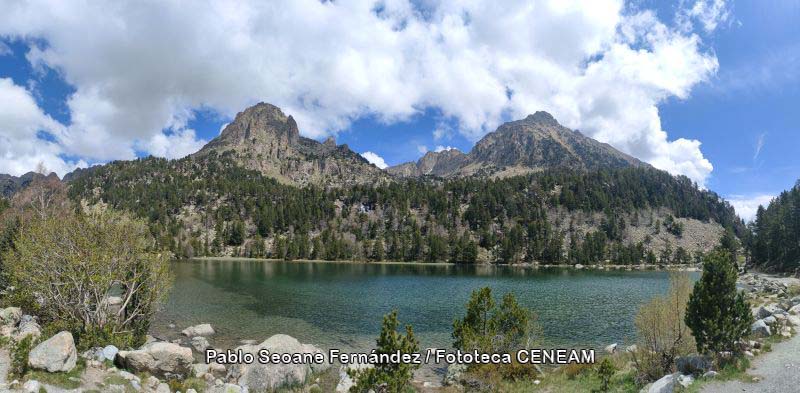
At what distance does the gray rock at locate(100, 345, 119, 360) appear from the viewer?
77.5 ft

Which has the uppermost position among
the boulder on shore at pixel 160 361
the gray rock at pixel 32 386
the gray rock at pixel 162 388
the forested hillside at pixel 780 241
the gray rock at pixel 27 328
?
the forested hillside at pixel 780 241

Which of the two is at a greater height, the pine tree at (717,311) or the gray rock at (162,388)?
the pine tree at (717,311)

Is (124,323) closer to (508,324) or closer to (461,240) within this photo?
(508,324)

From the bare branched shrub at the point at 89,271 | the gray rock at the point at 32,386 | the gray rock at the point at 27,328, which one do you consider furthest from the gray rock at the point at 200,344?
the gray rock at the point at 32,386

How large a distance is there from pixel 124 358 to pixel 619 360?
105 feet

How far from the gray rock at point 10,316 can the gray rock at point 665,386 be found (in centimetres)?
4000

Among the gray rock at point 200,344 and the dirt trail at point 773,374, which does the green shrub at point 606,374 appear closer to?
the dirt trail at point 773,374

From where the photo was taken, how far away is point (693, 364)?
2245 cm

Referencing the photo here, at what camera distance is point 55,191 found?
78062mm

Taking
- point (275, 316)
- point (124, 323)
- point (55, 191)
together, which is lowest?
point (275, 316)

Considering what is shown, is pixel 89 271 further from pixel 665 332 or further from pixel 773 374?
pixel 773 374

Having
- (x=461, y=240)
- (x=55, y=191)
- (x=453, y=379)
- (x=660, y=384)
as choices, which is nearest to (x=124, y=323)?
(x=453, y=379)

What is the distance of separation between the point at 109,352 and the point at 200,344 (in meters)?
14.2

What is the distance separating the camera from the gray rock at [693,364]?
22047 mm
